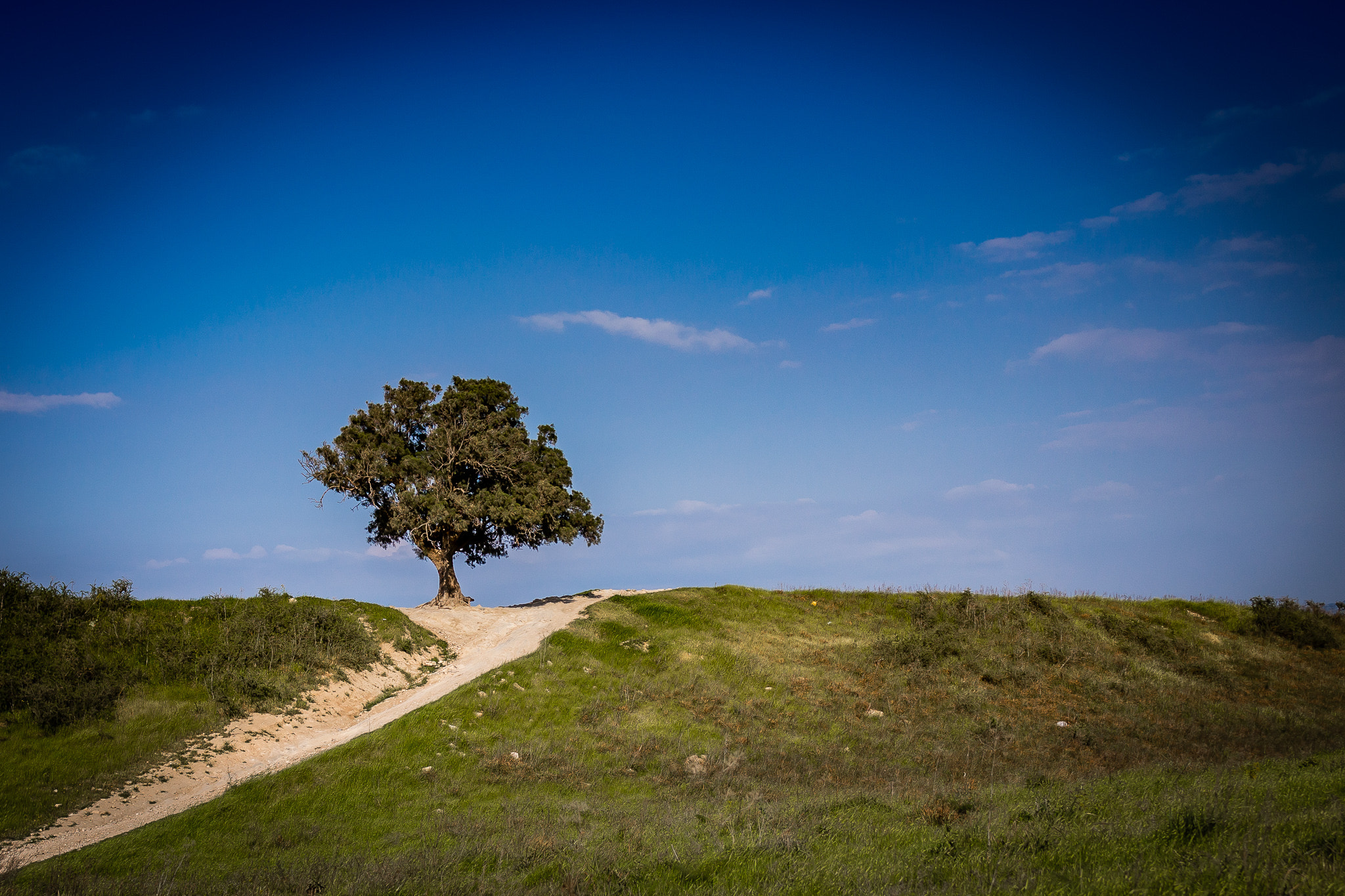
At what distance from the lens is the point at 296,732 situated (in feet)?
69.9

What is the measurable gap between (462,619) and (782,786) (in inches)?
901

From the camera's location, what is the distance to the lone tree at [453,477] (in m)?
38.8

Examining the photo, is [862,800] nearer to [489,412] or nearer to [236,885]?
[236,885]

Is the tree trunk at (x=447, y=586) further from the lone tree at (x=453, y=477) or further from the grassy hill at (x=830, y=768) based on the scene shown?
the grassy hill at (x=830, y=768)

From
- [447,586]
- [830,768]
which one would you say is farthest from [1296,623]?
[447,586]

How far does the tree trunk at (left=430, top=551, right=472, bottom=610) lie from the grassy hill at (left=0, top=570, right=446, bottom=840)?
10954 millimetres

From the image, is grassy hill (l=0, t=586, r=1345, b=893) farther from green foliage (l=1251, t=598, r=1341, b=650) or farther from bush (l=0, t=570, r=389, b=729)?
bush (l=0, t=570, r=389, b=729)

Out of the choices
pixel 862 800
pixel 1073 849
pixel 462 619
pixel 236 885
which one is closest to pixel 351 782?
pixel 236 885

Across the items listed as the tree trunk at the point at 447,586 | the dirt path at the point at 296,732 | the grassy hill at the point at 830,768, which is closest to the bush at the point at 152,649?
the dirt path at the point at 296,732

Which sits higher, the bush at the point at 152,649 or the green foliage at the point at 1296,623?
the bush at the point at 152,649

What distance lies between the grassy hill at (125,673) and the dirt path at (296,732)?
2.03 feet

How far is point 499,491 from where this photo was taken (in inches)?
→ 1587

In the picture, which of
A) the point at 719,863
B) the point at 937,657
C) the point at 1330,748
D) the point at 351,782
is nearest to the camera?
the point at 719,863

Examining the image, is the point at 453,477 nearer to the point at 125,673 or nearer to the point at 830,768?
the point at 125,673
